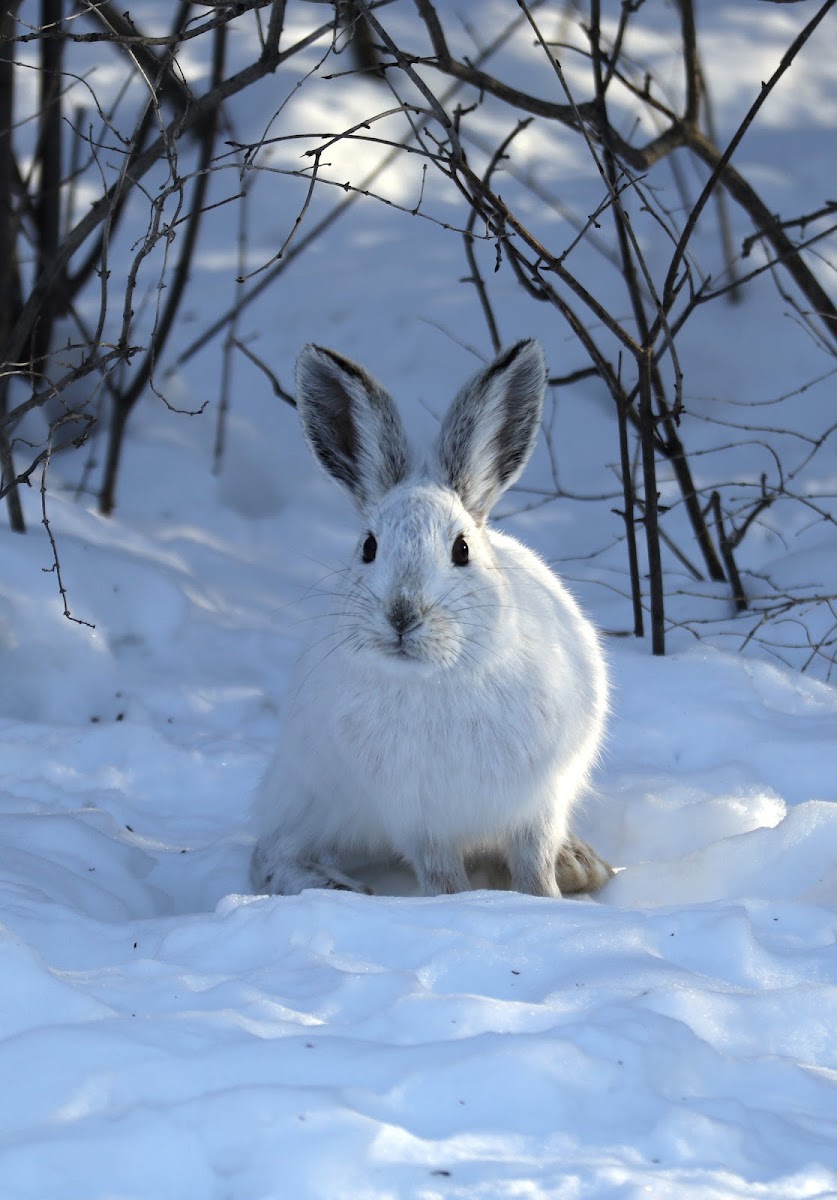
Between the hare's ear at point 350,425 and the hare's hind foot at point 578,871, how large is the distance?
912mm

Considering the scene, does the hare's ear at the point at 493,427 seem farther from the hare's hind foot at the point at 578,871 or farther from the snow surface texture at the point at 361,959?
the snow surface texture at the point at 361,959

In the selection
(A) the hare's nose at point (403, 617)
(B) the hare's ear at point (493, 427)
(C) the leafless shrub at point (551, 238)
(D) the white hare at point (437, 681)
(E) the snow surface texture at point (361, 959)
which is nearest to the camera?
(E) the snow surface texture at point (361, 959)

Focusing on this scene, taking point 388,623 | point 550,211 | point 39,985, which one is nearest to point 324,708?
point 388,623

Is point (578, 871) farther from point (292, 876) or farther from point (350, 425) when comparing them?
point (350, 425)

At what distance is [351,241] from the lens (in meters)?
6.70

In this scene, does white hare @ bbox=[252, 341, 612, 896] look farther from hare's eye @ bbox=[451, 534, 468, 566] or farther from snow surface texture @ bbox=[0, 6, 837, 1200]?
snow surface texture @ bbox=[0, 6, 837, 1200]

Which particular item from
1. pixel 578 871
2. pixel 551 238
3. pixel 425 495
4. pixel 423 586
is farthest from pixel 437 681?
pixel 551 238

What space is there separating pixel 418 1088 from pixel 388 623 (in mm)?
1042

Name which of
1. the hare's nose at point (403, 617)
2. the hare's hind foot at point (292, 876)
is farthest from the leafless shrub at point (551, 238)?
the hare's hind foot at point (292, 876)

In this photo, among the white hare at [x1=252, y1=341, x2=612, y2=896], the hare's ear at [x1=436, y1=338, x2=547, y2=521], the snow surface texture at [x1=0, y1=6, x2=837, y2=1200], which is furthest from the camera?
the hare's ear at [x1=436, y1=338, x2=547, y2=521]

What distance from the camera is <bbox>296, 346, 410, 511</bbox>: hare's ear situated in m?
3.37

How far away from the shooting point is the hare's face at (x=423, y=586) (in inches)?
115

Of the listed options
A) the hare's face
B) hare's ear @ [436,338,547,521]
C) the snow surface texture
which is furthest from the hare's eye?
the snow surface texture

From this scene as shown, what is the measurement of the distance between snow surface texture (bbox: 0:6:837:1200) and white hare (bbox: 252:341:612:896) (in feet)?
0.64
